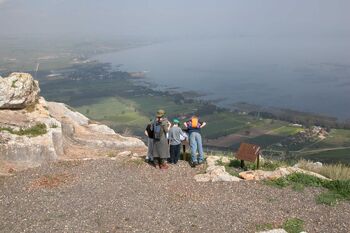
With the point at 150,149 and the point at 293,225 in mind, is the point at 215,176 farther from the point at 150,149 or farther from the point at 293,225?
the point at 293,225

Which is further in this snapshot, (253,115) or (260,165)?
(253,115)

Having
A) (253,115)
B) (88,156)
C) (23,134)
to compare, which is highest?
(23,134)

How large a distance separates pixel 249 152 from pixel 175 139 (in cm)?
322

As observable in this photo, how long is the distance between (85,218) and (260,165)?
8.85 m

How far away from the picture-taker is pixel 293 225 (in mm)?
12039

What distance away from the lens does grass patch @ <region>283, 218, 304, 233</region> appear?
11791mm

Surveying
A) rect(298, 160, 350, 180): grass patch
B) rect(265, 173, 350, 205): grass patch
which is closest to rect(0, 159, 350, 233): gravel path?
rect(265, 173, 350, 205): grass patch

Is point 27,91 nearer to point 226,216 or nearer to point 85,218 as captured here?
point 85,218

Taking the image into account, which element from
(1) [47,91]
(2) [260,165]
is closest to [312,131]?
(2) [260,165]

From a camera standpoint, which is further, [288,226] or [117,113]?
[117,113]

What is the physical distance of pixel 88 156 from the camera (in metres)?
20.0

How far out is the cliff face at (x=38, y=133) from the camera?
17719 millimetres

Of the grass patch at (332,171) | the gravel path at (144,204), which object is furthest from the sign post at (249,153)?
the grass patch at (332,171)

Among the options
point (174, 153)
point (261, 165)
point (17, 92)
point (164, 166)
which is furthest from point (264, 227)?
point (17, 92)
